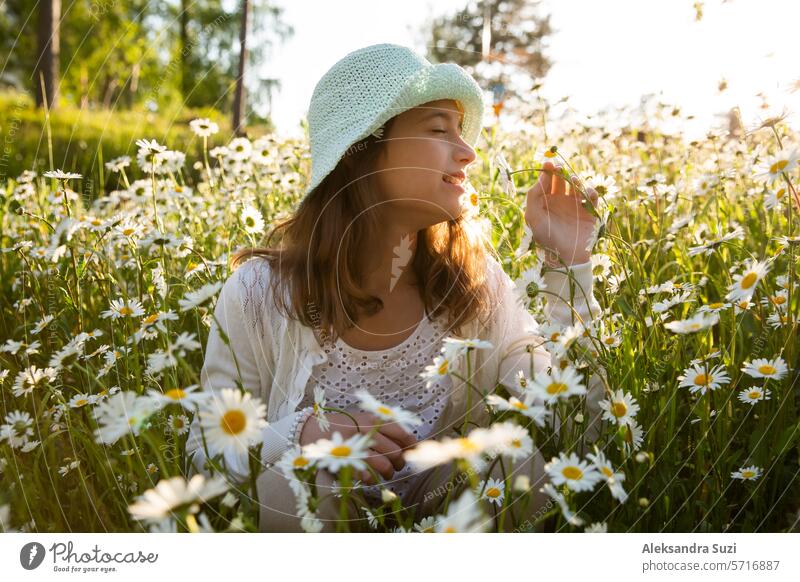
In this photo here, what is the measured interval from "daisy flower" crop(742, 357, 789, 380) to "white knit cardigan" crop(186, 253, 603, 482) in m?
0.18

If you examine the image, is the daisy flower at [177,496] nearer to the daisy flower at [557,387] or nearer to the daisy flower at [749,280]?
the daisy flower at [557,387]

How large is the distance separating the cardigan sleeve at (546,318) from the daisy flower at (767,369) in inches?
7.0

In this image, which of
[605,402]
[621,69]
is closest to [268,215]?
[621,69]

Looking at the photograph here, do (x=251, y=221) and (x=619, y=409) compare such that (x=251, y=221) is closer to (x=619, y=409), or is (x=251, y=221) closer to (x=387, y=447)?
(x=387, y=447)

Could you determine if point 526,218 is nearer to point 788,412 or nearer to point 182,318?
point 788,412

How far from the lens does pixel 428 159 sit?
3.14 feet

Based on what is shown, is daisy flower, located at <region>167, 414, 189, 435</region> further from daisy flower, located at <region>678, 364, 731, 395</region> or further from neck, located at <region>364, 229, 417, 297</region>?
daisy flower, located at <region>678, 364, 731, 395</region>

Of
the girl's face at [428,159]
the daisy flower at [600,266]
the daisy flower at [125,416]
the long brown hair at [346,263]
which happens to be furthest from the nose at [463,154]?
the daisy flower at [125,416]

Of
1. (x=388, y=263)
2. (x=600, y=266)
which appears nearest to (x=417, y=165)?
(x=388, y=263)

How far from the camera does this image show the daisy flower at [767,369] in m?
0.84

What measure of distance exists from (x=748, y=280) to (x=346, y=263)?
55 centimetres

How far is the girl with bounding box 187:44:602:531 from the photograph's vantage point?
37.2 inches
